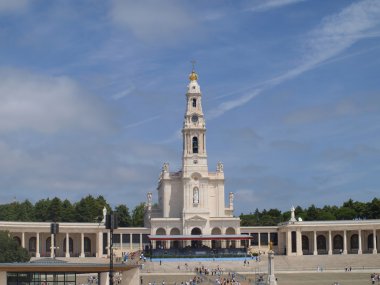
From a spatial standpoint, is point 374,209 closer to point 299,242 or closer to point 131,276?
point 299,242

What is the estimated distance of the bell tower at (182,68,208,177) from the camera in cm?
11475

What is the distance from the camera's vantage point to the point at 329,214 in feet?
432

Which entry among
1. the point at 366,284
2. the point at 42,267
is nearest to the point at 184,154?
the point at 366,284

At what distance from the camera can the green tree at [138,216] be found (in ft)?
472

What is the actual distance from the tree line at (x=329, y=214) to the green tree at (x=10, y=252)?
56.5 meters

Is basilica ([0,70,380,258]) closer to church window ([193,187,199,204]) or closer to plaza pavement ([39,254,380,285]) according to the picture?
church window ([193,187,199,204])

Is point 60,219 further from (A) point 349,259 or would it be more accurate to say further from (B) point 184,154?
(A) point 349,259

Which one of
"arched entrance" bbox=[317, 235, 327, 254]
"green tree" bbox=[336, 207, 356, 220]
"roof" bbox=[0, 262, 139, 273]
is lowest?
"roof" bbox=[0, 262, 139, 273]

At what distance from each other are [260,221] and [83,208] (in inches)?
1184

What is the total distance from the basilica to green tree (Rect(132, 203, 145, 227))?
2395 cm

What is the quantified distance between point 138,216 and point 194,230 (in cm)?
3575

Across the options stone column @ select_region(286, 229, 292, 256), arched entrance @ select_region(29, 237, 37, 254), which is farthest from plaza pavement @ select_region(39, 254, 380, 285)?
arched entrance @ select_region(29, 237, 37, 254)

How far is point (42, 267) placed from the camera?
49.6 m

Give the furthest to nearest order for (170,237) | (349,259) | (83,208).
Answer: (83,208), (170,237), (349,259)
